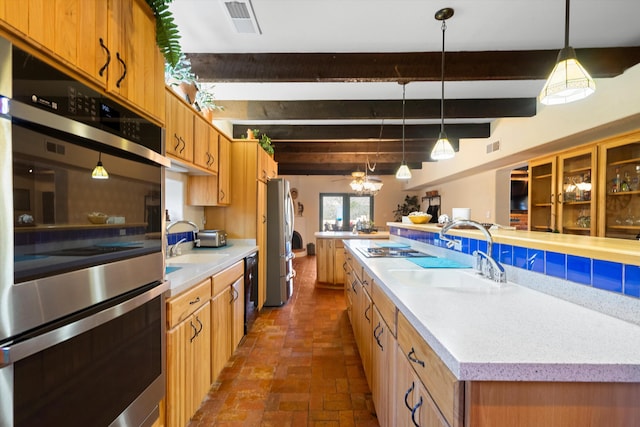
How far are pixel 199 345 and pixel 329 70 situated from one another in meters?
2.34

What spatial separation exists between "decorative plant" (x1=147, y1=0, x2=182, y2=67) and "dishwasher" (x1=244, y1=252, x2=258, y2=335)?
5.91 feet

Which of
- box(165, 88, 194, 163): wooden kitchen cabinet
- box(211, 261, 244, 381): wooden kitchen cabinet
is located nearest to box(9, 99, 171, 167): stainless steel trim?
box(165, 88, 194, 163): wooden kitchen cabinet

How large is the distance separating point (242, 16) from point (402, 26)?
3.80 feet

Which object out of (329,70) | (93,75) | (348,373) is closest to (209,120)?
(329,70)

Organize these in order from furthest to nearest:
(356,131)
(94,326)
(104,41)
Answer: (356,131), (104,41), (94,326)

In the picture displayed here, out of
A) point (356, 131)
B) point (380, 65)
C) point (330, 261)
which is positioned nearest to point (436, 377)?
point (380, 65)

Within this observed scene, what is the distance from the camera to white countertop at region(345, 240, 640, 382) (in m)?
0.66

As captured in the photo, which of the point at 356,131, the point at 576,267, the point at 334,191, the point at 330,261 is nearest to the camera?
the point at 576,267

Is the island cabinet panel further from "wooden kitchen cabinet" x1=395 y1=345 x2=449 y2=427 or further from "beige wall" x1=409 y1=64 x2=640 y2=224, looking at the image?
"beige wall" x1=409 y1=64 x2=640 y2=224

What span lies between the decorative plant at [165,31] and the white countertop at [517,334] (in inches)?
61.6

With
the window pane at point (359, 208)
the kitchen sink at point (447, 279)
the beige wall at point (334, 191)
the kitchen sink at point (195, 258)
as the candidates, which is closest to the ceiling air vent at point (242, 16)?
the kitchen sink at point (195, 258)

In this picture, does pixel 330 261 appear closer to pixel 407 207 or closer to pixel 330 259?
pixel 330 259

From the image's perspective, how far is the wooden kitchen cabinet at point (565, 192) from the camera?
313cm

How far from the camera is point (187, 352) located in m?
1.54
